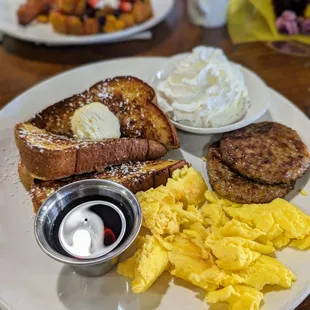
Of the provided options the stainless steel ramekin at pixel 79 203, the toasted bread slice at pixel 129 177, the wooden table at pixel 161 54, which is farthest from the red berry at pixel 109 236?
the wooden table at pixel 161 54

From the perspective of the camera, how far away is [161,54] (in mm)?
2410

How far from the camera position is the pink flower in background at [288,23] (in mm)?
2467

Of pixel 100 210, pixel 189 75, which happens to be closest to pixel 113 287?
pixel 100 210

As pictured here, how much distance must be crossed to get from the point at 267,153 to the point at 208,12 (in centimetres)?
133

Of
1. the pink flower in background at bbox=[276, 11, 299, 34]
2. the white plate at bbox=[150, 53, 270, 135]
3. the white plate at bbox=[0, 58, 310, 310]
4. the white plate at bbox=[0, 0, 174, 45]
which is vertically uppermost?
the pink flower in background at bbox=[276, 11, 299, 34]

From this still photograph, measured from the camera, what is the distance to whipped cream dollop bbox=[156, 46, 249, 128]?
1729 mm

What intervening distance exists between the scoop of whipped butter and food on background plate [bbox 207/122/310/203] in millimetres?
379

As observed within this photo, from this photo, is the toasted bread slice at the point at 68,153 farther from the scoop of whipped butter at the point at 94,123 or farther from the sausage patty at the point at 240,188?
the sausage patty at the point at 240,188

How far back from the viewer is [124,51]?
2422 millimetres

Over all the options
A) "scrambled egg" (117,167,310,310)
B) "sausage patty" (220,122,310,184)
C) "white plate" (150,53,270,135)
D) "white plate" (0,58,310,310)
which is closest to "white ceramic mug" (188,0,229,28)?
"white plate" (150,53,270,135)

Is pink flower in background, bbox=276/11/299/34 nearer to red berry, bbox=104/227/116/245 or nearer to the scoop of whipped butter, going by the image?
the scoop of whipped butter

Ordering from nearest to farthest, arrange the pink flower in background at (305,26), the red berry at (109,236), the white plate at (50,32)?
the red berry at (109,236) < the white plate at (50,32) < the pink flower in background at (305,26)

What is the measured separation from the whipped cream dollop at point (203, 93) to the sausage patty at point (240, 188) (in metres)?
0.26

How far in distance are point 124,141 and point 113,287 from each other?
0.51 meters
